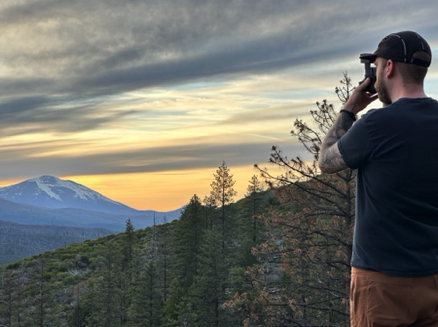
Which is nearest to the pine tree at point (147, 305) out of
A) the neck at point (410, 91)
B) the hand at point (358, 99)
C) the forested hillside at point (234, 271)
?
the forested hillside at point (234, 271)

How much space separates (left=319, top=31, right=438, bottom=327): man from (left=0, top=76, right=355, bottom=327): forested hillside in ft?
42.0

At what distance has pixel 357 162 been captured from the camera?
3152 millimetres

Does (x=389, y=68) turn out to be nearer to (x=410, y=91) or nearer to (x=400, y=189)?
(x=410, y=91)

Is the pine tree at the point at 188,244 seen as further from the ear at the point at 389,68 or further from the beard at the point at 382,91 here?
the ear at the point at 389,68

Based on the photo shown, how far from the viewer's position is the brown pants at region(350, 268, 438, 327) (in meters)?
2.97

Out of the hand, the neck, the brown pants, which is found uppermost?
the hand

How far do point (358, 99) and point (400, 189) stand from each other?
75 centimetres

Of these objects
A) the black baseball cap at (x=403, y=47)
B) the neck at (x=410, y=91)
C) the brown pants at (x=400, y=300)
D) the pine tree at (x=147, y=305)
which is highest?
the black baseball cap at (x=403, y=47)

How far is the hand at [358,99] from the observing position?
3.47m

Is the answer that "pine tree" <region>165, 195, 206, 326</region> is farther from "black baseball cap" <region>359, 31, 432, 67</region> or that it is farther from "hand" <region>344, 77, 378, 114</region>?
"black baseball cap" <region>359, 31, 432, 67</region>

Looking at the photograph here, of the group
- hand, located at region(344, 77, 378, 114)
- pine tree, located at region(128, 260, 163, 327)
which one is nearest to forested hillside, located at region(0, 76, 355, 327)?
pine tree, located at region(128, 260, 163, 327)

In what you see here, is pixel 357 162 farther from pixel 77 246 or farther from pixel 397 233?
pixel 77 246

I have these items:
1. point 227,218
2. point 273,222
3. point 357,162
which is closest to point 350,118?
point 357,162

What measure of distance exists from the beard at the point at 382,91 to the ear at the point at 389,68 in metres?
0.06
